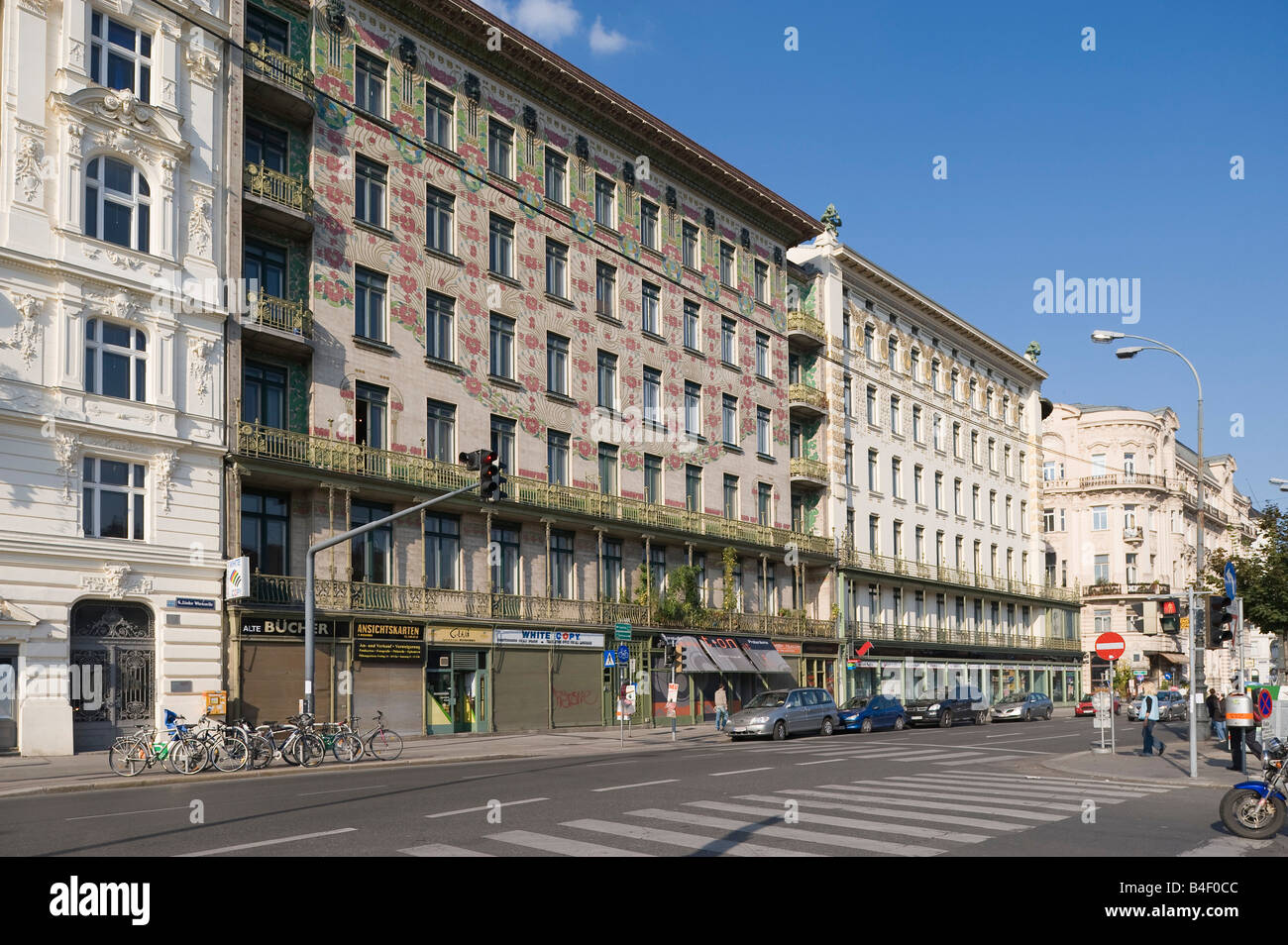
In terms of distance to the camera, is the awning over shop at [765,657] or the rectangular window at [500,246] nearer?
the rectangular window at [500,246]

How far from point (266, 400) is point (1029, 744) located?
21.8 metres

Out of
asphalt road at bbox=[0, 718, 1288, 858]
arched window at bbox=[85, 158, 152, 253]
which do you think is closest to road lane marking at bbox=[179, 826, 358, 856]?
asphalt road at bbox=[0, 718, 1288, 858]

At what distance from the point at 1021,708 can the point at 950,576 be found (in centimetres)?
1762

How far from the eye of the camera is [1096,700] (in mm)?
29203

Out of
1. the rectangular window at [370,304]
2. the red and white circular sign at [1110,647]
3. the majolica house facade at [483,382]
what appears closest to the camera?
the red and white circular sign at [1110,647]


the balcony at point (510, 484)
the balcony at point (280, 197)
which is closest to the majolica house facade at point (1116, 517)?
the balcony at point (510, 484)

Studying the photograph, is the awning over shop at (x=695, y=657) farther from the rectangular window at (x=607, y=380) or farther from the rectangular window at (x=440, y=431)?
the rectangular window at (x=440, y=431)

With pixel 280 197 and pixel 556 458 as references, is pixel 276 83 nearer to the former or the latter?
pixel 280 197

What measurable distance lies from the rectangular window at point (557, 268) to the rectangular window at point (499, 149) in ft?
9.72

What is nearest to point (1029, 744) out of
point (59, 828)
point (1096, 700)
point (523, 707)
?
point (1096, 700)

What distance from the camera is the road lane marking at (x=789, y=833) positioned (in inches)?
467

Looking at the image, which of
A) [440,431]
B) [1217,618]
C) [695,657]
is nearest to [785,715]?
[695,657]

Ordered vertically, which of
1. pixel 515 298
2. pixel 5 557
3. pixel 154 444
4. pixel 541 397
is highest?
pixel 515 298
